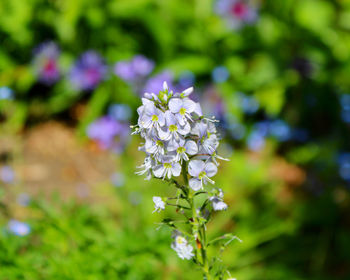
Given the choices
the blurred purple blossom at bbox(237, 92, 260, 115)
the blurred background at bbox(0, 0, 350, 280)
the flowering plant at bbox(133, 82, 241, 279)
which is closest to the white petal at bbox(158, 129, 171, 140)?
the flowering plant at bbox(133, 82, 241, 279)

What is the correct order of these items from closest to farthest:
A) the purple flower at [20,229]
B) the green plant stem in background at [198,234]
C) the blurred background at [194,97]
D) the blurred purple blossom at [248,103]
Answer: the green plant stem in background at [198,234]
the purple flower at [20,229]
the blurred background at [194,97]
the blurred purple blossom at [248,103]

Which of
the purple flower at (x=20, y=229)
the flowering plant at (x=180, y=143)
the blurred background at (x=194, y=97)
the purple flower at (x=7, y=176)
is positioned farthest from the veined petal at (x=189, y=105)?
the purple flower at (x=7, y=176)

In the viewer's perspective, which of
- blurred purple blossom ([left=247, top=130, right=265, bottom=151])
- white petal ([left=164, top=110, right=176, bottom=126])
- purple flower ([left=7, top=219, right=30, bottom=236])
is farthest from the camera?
blurred purple blossom ([left=247, top=130, right=265, bottom=151])

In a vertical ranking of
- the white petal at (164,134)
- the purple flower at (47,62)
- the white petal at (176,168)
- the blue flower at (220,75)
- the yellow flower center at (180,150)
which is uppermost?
the purple flower at (47,62)

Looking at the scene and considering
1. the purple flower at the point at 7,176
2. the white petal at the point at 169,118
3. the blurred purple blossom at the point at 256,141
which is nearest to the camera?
the white petal at the point at 169,118

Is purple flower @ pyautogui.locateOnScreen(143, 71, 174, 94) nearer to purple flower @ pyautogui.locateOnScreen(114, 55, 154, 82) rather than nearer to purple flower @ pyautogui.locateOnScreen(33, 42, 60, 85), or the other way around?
purple flower @ pyautogui.locateOnScreen(114, 55, 154, 82)

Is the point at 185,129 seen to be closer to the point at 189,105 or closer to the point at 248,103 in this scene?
the point at 189,105

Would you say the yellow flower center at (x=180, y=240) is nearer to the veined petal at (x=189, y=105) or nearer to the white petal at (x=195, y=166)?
the white petal at (x=195, y=166)
